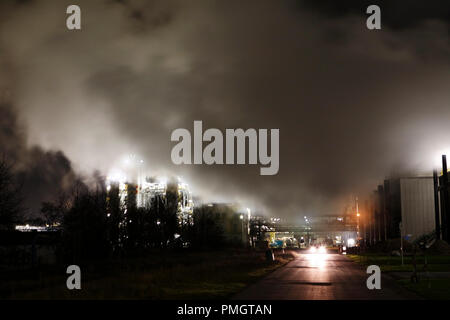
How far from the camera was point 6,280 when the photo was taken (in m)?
27.9

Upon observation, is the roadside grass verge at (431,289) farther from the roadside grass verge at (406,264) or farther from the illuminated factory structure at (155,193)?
the illuminated factory structure at (155,193)

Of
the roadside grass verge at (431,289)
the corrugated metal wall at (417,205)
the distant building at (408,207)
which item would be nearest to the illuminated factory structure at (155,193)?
the distant building at (408,207)

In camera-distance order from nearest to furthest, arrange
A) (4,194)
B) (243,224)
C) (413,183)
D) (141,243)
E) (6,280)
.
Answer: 1. (6,280)
2. (4,194)
3. (141,243)
4. (413,183)
5. (243,224)

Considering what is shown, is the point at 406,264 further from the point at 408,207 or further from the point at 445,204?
the point at 408,207

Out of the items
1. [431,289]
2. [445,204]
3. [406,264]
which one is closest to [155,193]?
[445,204]

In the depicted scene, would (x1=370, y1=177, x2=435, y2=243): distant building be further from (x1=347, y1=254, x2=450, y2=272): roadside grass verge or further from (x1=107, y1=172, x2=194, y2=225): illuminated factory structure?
(x1=107, y1=172, x2=194, y2=225): illuminated factory structure

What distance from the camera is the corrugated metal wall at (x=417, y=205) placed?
321 ft

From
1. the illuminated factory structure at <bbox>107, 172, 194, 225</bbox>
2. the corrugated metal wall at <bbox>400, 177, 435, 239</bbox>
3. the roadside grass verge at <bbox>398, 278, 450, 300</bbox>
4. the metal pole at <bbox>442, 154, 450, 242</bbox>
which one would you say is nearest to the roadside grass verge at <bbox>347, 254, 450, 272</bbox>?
the roadside grass verge at <bbox>398, 278, 450, 300</bbox>

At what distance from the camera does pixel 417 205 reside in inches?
3927

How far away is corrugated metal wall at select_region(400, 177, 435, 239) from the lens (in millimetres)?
97750
